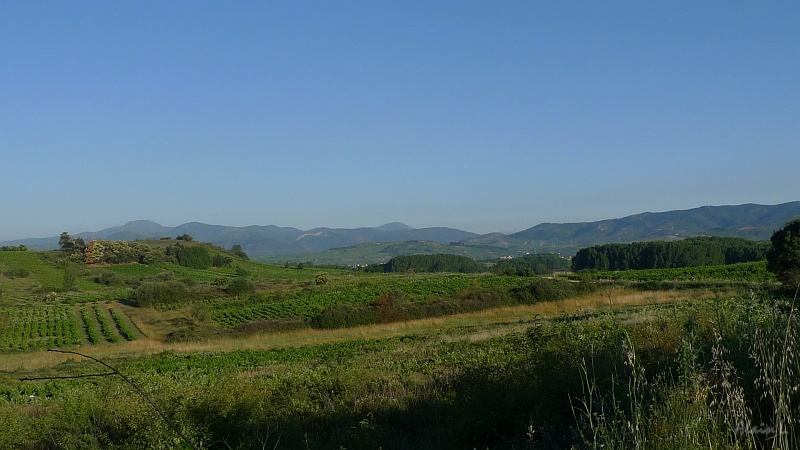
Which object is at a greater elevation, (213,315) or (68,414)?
(68,414)

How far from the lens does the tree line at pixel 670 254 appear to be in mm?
98562

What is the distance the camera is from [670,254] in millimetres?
104375

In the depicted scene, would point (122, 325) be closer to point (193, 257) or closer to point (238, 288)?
point (238, 288)

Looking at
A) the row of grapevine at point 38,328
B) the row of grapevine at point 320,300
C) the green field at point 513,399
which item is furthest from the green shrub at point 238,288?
the green field at point 513,399

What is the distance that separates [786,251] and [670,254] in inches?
3104

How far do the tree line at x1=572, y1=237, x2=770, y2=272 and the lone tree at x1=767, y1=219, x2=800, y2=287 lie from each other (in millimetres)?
63147

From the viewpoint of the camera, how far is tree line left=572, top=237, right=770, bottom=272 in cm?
9856

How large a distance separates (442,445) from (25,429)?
15.7ft

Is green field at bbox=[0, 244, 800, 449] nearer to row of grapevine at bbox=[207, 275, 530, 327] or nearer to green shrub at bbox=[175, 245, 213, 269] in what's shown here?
Answer: row of grapevine at bbox=[207, 275, 530, 327]

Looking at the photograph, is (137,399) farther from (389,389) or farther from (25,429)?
(389,389)

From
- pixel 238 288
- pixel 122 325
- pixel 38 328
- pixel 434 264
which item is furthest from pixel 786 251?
pixel 434 264

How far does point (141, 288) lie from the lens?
66812 millimetres

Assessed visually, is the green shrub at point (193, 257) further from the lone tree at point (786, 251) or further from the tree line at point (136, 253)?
the lone tree at point (786, 251)

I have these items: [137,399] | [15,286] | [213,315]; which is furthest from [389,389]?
[15,286]
